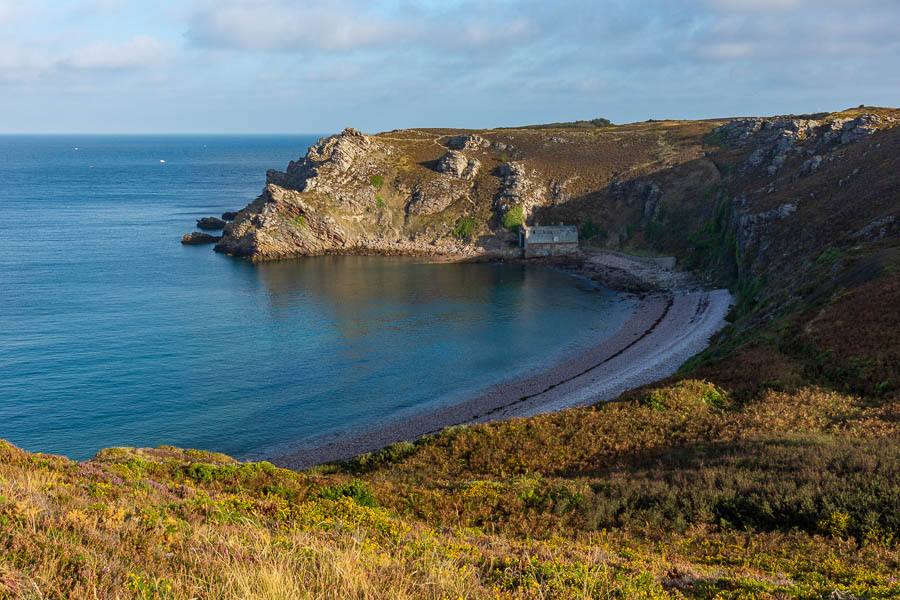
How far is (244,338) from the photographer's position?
56.5 m

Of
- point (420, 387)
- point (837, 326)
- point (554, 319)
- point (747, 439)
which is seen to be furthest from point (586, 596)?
point (554, 319)

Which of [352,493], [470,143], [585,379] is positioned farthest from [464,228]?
[352,493]

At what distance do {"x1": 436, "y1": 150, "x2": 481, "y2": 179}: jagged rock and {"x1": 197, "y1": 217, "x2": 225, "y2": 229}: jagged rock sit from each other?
49180 millimetres

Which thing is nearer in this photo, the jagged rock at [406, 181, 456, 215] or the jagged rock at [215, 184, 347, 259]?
the jagged rock at [215, 184, 347, 259]

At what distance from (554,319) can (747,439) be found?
46111 mm

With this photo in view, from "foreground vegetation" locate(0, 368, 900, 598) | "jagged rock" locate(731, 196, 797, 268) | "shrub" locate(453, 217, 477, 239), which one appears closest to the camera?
"foreground vegetation" locate(0, 368, 900, 598)

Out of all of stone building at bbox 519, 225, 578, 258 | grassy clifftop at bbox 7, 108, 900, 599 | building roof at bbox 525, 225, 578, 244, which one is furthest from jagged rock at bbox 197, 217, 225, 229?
grassy clifftop at bbox 7, 108, 900, 599

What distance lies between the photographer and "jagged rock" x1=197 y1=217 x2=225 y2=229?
393 feet

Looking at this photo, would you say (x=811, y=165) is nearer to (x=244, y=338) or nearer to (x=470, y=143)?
(x=470, y=143)

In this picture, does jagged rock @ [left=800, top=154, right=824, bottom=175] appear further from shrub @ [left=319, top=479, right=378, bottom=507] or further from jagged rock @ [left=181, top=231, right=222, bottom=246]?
jagged rock @ [left=181, top=231, right=222, bottom=246]

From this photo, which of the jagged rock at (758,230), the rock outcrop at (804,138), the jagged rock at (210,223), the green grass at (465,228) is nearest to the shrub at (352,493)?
the jagged rock at (758,230)

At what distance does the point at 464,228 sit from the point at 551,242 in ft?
57.6

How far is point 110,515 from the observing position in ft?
32.3

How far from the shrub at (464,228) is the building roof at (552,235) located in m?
11.6
